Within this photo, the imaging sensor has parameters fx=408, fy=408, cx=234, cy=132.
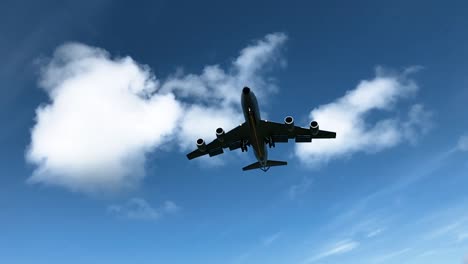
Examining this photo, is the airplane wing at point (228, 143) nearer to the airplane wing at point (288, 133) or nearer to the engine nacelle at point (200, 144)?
the engine nacelle at point (200, 144)

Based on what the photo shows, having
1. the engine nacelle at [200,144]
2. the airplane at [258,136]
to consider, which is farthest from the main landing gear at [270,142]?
the engine nacelle at [200,144]

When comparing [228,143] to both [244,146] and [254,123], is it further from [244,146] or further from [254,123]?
[254,123]

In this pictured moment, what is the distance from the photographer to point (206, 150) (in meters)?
52.5

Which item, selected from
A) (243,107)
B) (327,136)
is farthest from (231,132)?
(327,136)

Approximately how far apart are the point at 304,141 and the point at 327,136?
292 cm

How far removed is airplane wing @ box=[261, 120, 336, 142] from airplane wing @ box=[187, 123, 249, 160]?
9.12ft

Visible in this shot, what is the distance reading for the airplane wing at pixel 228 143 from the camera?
50.1m

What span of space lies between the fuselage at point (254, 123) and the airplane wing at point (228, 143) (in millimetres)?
1372

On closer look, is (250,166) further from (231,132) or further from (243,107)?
(243,107)

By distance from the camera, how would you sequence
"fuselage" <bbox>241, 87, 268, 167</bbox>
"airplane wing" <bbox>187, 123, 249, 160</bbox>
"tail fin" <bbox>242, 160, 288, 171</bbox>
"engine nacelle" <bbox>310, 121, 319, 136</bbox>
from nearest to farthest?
"fuselage" <bbox>241, 87, 268, 167</bbox>, "engine nacelle" <bbox>310, 121, 319, 136</bbox>, "airplane wing" <bbox>187, 123, 249, 160</bbox>, "tail fin" <bbox>242, 160, 288, 171</bbox>

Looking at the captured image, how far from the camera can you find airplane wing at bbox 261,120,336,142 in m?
49.7

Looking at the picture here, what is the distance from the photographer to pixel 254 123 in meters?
45.6

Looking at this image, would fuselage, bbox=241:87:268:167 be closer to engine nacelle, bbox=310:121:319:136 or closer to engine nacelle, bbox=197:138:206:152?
engine nacelle, bbox=197:138:206:152

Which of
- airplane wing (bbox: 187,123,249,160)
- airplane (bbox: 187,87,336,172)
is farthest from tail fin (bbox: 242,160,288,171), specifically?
airplane wing (bbox: 187,123,249,160)
